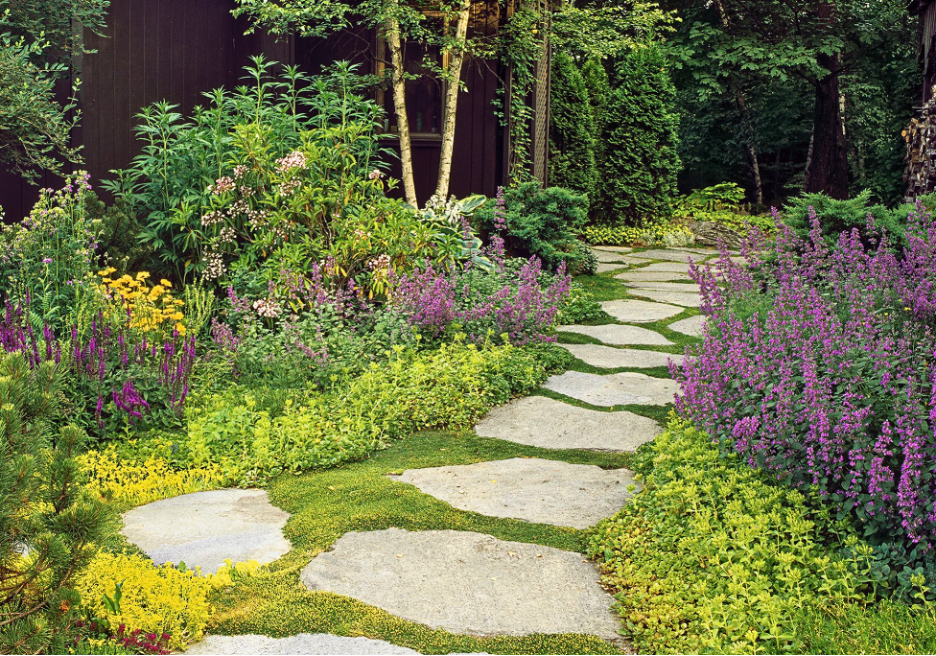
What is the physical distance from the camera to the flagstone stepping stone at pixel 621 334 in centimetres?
605

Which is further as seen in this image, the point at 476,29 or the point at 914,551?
the point at 476,29

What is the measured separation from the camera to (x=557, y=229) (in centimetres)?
819

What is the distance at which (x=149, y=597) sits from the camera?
2338 millimetres

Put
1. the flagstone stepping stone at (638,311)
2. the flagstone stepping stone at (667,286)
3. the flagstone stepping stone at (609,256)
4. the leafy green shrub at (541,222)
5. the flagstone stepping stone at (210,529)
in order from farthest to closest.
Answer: the flagstone stepping stone at (609,256), the flagstone stepping stone at (667,286), the leafy green shrub at (541,222), the flagstone stepping stone at (638,311), the flagstone stepping stone at (210,529)

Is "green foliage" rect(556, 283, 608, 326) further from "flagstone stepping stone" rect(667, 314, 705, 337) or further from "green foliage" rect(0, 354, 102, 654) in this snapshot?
"green foliage" rect(0, 354, 102, 654)

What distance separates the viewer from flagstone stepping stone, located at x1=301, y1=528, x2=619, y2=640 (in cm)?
246

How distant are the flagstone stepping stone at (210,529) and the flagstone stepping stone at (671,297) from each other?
4.87m

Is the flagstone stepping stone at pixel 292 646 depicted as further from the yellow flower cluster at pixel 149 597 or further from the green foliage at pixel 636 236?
the green foliage at pixel 636 236

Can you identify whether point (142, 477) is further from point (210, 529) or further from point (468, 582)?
point (468, 582)

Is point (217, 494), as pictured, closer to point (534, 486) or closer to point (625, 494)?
point (534, 486)

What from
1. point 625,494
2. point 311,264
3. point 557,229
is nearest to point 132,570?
point 625,494

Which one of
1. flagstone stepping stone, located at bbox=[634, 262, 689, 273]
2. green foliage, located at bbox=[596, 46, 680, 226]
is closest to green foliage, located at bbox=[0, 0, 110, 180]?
flagstone stepping stone, located at bbox=[634, 262, 689, 273]

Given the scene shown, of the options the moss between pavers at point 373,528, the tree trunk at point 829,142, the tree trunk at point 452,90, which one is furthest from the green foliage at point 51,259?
the tree trunk at point 829,142

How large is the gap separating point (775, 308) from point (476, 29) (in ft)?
21.0
